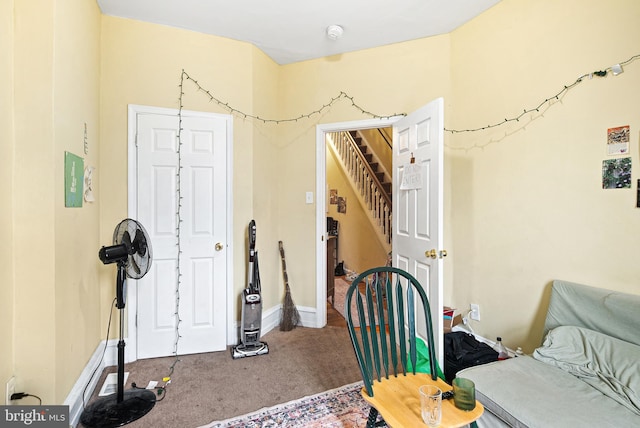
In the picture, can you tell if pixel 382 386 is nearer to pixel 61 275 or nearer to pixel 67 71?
pixel 61 275

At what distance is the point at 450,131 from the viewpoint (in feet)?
9.03

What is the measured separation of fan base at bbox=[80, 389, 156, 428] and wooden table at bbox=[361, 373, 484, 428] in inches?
57.3

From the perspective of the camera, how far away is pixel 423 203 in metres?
2.31

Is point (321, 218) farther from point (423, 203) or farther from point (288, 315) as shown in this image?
point (423, 203)

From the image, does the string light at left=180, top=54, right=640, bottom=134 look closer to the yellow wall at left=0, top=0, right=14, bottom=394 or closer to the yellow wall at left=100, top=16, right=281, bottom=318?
the yellow wall at left=100, top=16, right=281, bottom=318

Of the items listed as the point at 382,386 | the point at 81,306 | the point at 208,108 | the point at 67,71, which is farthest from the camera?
the point at 208,108

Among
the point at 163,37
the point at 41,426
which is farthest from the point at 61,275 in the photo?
the point at 163,37

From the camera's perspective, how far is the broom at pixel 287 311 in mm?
3127


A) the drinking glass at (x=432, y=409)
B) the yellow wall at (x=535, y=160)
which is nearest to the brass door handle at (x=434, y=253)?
the yellow wall at (x=535, y=160)

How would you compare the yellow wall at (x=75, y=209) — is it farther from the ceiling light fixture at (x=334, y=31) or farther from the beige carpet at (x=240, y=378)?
the ceiling light fixture at (x=334, y=31)

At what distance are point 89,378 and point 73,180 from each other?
1.32 meters

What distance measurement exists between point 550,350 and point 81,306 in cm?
284

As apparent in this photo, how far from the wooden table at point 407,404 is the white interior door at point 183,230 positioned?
1.78 m

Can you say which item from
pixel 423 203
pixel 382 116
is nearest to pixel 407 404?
pixel 423 203
